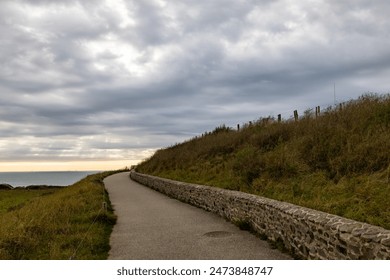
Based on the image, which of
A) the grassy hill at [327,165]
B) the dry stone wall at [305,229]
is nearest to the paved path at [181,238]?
the dry stone wall at [305,229]

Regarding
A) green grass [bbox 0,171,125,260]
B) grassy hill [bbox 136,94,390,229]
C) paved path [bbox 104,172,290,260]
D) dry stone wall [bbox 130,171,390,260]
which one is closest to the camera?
dry stone wall [bbox 130,171,390,260]

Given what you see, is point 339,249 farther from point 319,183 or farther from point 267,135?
point 267,135

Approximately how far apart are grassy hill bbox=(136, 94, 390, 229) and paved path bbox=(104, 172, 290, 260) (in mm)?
2067

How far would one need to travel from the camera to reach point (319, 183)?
12102mm

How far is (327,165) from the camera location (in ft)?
43.2

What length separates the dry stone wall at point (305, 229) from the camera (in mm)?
5641

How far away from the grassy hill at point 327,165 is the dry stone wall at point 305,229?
130 cm

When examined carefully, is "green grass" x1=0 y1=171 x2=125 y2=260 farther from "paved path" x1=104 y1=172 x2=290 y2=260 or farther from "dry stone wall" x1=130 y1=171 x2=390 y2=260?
"dry stone wall" x1=130 y1=171 x2=390 y2=260

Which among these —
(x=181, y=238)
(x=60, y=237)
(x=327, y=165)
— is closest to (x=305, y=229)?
(x=181, y=238)

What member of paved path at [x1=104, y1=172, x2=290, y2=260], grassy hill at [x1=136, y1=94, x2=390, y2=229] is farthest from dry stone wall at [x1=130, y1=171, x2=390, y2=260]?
grassy hill at [x1=136, y1=94, x2=390, y2=229]

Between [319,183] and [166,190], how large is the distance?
508 inches

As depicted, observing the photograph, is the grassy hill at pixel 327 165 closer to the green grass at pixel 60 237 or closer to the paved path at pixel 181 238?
the paved path at pixel 181 238

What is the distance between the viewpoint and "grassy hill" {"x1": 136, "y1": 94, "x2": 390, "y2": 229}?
9.73 metres

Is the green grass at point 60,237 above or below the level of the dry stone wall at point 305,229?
below
